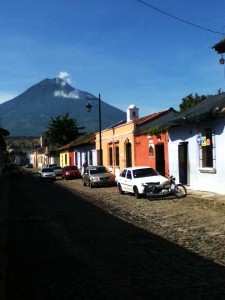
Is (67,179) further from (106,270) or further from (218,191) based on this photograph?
(106,270)

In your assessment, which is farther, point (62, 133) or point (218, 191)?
point (62, 133)

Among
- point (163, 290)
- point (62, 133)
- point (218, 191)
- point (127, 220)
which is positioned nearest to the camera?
point (163, 290)

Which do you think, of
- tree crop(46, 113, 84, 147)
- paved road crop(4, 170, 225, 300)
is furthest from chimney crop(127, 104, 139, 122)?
tree crop(46, 113, 84, 147)

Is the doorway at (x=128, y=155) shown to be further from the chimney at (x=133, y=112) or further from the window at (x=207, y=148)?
the window at (x=207, y=148)

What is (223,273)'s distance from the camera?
23.6ft

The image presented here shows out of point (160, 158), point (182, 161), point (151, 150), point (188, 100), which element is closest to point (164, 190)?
point (182, 161)

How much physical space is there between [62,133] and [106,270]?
240 feet

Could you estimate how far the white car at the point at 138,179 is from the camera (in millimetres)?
21112

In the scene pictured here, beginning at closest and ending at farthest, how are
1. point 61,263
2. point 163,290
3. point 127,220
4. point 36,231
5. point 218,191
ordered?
1. point 163,290
2. point 61,263
3. point 36,231
4. point 127,220
5. point 218,191

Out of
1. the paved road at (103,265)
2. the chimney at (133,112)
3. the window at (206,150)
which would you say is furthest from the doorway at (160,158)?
the paved road at (103,265)

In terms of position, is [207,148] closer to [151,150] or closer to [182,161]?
[182,161]

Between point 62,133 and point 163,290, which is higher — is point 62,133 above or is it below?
above

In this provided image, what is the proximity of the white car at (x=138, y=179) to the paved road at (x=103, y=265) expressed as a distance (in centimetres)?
780

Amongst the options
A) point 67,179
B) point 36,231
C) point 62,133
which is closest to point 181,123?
point 36,231
